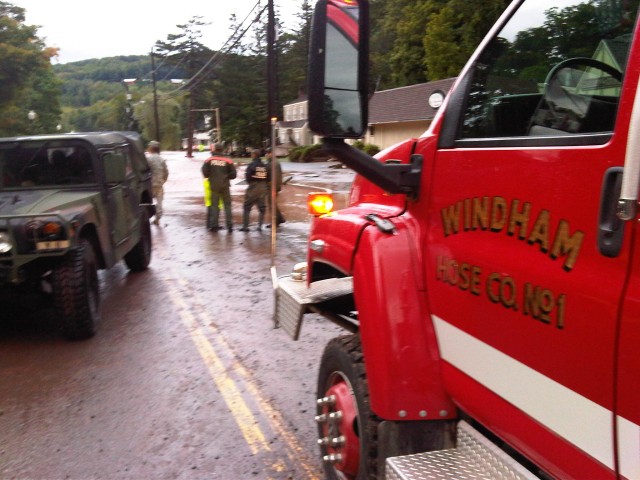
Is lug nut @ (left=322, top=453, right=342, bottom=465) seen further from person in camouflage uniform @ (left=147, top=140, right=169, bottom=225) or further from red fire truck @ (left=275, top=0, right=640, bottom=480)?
person in camouflage uniform @ (left=147, top=140, right=169, bottom=225)

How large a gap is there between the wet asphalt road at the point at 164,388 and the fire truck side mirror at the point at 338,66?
2129 mm

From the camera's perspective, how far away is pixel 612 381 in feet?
4.84

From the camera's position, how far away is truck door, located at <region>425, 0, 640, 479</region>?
152 centimetres

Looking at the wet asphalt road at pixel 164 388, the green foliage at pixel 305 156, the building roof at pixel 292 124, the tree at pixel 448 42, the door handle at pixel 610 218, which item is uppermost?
the tree at pixel 448 42

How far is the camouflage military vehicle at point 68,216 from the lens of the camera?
18.3 ft

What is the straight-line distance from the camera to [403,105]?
115 feet

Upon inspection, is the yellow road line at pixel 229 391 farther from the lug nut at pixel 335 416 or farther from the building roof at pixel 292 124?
the building roof at pixel 292 124

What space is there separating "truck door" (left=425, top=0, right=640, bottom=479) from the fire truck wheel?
494mm

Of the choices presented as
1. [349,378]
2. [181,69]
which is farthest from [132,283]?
[181,69]

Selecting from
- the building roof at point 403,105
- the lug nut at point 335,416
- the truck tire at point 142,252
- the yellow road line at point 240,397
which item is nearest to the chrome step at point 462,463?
the lug nut at point 335,416

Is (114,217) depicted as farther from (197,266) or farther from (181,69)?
(181,69)

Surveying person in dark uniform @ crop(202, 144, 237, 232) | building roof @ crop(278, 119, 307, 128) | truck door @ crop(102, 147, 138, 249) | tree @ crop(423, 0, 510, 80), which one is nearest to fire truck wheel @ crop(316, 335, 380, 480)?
truck door @ crop(102, 147, 138, 249)

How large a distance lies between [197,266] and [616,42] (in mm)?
8232

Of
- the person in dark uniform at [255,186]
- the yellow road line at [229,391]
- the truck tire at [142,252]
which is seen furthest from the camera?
the person in dark uniform at [255,186]
